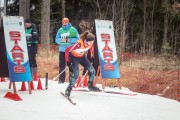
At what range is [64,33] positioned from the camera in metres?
13.4

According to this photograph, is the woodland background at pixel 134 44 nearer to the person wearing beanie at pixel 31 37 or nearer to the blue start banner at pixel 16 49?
the person wearing beanie at pixel 31 37

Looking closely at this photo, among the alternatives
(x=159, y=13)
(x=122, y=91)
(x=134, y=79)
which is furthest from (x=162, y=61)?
(x=159, y=13)

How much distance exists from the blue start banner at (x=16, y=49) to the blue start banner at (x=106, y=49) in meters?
2.52

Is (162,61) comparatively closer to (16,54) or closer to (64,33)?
(64,33)

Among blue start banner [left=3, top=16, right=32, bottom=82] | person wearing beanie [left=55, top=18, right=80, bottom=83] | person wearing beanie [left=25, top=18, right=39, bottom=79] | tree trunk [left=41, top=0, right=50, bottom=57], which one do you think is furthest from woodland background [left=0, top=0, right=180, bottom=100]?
blue start banner [left=3, top=16, right=32, bottom=82]

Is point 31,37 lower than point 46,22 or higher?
lower

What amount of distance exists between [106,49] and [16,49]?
3.03 meters

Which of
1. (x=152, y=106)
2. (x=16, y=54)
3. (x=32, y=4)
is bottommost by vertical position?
(x=152, y=106)

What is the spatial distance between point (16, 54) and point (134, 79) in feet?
17.2

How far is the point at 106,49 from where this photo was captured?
1283 centimetres

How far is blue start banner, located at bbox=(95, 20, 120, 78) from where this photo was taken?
41.6ft

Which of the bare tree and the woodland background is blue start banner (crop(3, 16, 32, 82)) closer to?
the woodland background

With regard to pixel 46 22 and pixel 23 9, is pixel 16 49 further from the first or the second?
pixel 46 22

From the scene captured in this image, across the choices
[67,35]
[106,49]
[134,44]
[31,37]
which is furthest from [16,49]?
[134,44]
